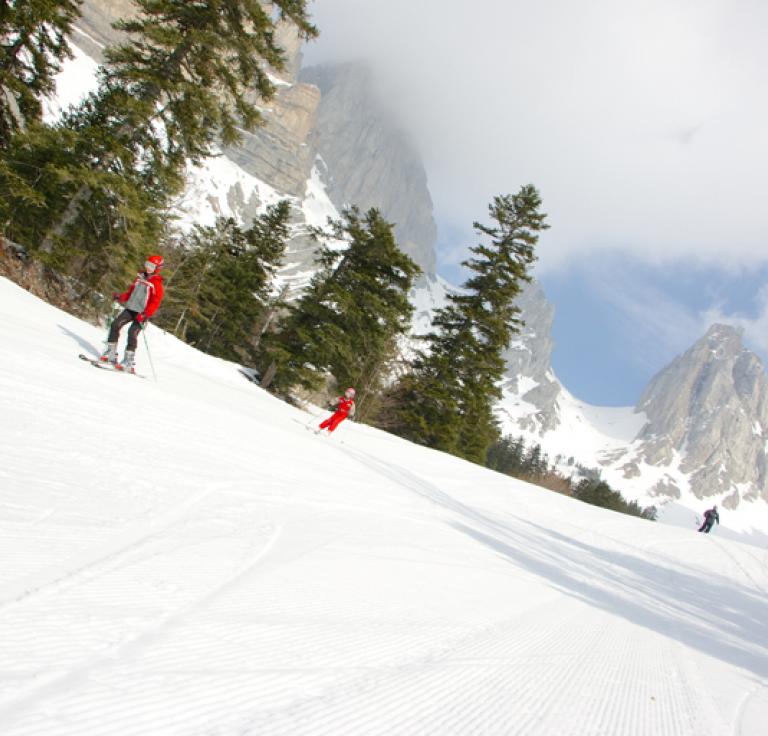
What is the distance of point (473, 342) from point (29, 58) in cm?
1796

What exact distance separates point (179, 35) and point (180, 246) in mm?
18602

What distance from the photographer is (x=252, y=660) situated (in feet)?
5.95

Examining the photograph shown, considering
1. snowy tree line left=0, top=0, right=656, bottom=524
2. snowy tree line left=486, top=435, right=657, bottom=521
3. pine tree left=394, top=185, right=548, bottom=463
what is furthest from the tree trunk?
snowy tree line left=486, top=435, right=657, bottom=521

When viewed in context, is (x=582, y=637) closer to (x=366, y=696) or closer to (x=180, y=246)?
(x=366, y=696)

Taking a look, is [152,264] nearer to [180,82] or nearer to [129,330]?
[129,330]

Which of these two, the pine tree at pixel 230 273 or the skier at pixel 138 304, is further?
the pine tree at pixel 230 273

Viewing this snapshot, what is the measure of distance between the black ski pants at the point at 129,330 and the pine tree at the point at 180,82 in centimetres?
461

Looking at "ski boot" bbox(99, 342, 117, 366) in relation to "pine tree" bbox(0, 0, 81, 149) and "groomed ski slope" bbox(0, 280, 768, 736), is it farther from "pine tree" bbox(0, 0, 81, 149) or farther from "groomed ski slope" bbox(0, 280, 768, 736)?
"pine tree" bbox(0, 0, 81, 149)

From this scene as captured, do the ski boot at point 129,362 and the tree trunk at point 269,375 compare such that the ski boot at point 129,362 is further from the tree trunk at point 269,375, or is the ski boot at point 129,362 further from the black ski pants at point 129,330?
the tree trunk at point 269,375

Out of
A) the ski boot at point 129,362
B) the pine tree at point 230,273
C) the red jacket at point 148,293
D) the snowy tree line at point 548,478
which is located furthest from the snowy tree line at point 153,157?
the snowy tree line at point 548,478

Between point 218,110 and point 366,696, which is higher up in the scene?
point 218,110

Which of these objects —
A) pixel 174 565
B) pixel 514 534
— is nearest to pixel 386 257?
pixel 514 534

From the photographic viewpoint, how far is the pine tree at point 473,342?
21500 mm

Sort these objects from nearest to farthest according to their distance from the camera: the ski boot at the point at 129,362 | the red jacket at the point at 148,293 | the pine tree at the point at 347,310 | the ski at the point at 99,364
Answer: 1. the ski at the point at 99,364
2. the ski boot at the point at 129,362
3. the red jacket at the point at 148,293
4. the pine tree at the point at 347,310
